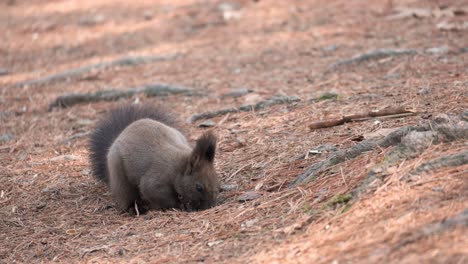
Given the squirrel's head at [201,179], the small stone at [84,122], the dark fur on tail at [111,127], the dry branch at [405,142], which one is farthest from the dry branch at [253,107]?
the dry branch at [405,142]

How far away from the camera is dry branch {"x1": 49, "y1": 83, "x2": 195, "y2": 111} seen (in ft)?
24.3

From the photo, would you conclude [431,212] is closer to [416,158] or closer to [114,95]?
[416,158]

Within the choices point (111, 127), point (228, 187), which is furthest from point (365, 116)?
point (111, 127)

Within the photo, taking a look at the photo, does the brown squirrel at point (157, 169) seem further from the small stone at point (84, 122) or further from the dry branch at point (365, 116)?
the small stone at point (84, 122)

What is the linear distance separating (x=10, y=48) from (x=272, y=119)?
253 inches

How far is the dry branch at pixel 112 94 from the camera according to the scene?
742 cm

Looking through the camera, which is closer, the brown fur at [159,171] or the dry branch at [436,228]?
the dry branch at [436,228]

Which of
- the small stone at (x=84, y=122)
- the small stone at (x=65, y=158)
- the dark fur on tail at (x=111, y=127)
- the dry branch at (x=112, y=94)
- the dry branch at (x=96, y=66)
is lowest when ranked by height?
the dry branch at (x=96, y=66)

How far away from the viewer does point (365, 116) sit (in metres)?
5.07

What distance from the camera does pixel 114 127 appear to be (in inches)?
210

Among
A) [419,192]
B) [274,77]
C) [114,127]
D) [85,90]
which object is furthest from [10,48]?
[419,192]

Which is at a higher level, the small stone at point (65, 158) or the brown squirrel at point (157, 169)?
the brown squirrel at point (157, 169)

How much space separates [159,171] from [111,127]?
2.65 ft

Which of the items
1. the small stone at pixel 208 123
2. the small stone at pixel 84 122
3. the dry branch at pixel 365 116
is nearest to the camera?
the dry branch at pixel 365 116
